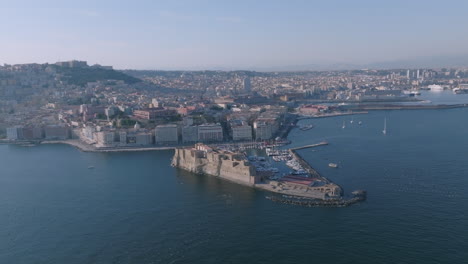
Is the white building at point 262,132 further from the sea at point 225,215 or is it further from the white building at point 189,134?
the sea at point 225,215

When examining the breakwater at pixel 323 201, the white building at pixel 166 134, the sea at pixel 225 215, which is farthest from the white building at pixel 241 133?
the breakwater at pixel 323 201

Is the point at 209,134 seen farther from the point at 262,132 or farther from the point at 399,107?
the point at 399,107

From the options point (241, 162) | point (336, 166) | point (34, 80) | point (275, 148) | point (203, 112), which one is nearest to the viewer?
point (241, 162)

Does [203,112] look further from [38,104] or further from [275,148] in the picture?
[38,104]

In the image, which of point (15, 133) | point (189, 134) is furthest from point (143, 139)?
point (15, 133)

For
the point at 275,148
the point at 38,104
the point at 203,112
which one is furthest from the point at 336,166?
the point at 38,104

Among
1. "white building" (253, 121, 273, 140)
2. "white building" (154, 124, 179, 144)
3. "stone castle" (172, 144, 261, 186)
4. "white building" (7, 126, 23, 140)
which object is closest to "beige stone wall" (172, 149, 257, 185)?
"stone castle" (172, 144, 261, 186)

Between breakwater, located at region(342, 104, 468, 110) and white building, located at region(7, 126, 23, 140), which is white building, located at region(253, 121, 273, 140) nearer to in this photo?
white building, located at region(7, 126, 23, 140)
